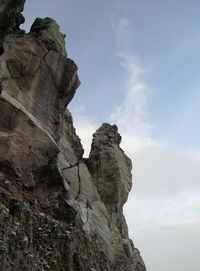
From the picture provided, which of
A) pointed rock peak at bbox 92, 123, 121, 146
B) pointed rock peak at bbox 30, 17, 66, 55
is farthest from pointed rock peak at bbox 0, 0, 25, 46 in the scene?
pointed rock peak at bbox 92, 123, 121, 146

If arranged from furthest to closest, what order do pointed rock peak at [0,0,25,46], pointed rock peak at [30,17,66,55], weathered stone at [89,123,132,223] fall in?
weathered stone at [89,123,132,223], pointed rock peak at [30,17,66,55], pointed rock peak at [0,0,25,46]

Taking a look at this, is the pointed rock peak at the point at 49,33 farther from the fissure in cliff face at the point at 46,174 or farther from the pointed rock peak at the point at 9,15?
the pointed rock peak at the point at 9,15

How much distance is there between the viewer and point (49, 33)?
2230 centimetres

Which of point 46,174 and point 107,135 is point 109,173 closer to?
point 107,135

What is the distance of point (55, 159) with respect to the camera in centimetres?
1680

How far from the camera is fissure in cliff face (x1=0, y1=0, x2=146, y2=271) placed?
10453mm

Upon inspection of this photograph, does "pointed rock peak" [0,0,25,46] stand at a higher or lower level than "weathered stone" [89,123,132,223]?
higher

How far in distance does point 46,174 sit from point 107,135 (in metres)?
18.0

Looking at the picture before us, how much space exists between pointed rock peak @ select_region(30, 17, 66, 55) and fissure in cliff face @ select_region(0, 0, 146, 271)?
103mm

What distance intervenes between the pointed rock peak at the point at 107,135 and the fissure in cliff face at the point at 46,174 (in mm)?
2307

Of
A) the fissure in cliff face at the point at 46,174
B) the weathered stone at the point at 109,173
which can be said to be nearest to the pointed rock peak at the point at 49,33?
the fissure in cliff face at the point at 46,174

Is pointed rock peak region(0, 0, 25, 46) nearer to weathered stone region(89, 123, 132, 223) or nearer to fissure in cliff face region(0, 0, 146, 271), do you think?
fissure in cliff face region(0, 0, 146, 271)

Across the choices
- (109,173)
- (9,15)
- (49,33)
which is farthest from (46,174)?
(9,15)

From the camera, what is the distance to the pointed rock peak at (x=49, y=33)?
70.6 feet
